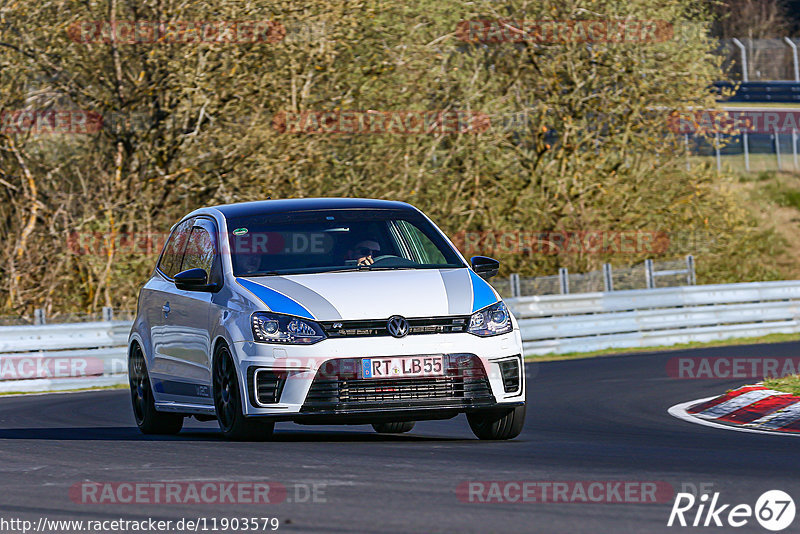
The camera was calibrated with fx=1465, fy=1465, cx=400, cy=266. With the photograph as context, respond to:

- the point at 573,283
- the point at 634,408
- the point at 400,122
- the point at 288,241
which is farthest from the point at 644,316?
the point at 288,241

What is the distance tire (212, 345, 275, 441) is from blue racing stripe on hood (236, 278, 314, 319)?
17.2 inches

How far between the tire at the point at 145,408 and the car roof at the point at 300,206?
1.54 m

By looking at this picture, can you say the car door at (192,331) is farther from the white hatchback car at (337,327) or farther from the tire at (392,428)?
the tire at (392,428)

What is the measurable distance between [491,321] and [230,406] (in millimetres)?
1785

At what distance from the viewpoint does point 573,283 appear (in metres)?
25.0

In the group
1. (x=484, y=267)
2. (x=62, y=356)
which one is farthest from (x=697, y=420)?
(x=62, y=356)

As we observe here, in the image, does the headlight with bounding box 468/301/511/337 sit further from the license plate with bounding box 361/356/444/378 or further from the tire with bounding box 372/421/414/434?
the tire with bounding box 372/421/414/434

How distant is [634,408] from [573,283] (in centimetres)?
1206

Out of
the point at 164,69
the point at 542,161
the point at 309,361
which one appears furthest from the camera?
the point at 542,161

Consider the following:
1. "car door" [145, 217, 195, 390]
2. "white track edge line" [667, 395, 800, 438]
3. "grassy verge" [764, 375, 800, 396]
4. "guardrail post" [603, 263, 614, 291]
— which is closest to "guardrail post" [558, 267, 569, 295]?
"guardrail post" [603, 263, 614, 291]

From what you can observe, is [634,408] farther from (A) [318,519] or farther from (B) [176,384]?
(A) [318,519]

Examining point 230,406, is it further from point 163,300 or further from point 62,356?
point 62,356

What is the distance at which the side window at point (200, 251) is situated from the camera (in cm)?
1042

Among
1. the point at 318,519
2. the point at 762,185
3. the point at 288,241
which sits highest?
the point at 288,241
